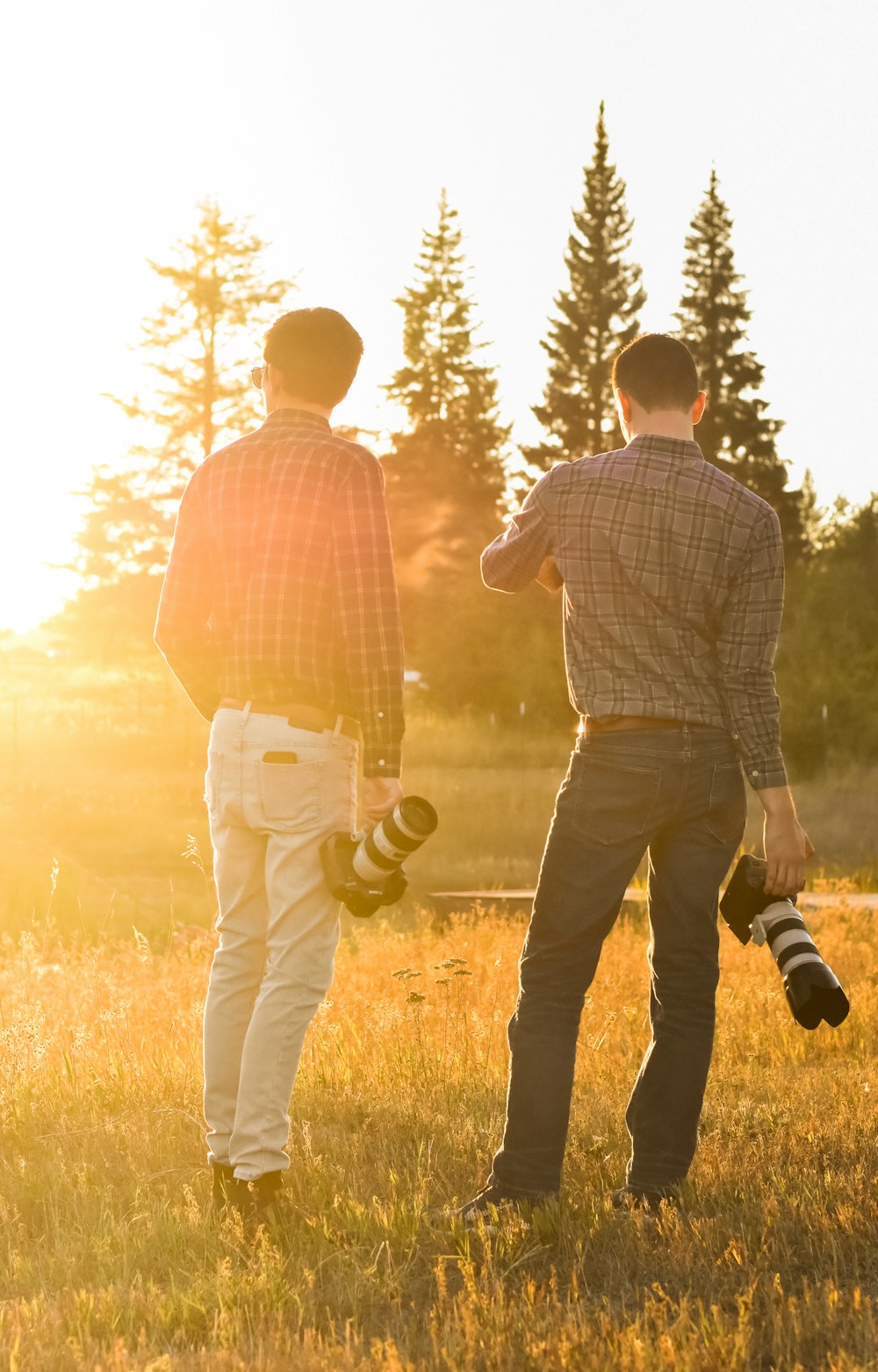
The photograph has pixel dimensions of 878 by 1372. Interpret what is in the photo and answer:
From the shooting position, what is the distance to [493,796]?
→ 2423cm

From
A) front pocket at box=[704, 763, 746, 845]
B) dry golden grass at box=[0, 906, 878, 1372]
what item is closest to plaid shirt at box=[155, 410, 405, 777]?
front pocket at box=[704, 763, 746, 845]

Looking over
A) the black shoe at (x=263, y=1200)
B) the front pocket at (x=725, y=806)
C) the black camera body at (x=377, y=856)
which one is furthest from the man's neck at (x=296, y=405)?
the black shoe at (x=263, y=1200)

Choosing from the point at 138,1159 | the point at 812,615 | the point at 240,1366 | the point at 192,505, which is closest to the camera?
the point at 240,1366

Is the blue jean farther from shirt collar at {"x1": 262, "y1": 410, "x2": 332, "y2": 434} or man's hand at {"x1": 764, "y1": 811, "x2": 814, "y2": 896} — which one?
shirt collar at {"x1": 262, "y1": 410, "x2": 332, "y2": 434}

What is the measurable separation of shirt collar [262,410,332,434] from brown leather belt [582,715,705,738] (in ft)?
3.71

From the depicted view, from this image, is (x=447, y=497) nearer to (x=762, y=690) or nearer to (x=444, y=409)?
(x=444, y=409)

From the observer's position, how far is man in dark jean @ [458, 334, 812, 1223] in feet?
12.0

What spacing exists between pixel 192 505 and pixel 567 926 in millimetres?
1562

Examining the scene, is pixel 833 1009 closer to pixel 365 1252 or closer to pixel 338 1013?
pixel 365 1252

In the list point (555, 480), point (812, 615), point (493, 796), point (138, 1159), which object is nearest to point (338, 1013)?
point (138, 1159)

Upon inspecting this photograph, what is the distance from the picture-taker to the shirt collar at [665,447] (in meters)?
3.81

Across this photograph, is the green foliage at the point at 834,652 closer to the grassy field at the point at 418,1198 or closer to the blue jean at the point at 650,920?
the grassy field at the point at 418,1198

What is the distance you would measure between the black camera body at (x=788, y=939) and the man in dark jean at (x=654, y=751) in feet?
0.19

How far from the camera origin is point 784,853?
11.8ft
